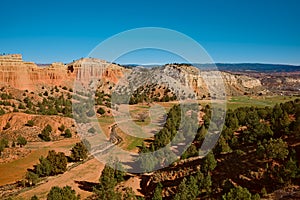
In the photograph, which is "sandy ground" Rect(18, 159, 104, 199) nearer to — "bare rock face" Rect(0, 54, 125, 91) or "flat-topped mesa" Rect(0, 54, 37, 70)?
"bare rock face" Rect(0, 54, 125, 91)

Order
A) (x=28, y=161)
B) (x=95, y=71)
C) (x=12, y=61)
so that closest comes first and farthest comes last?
(x=28, y=161) < (x=12, y=61) < (x=95, y=71)

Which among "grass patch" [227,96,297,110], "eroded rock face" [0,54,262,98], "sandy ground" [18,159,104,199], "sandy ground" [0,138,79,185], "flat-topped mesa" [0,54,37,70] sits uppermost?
"flat-topped mesa" [0,54,37,70]

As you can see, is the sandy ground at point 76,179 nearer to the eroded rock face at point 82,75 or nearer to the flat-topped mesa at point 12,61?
the eroded rock face at point 82,75

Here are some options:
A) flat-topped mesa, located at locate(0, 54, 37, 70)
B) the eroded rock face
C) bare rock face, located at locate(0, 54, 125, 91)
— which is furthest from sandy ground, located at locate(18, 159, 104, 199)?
flat-topped mesa, located at locate(0, 54, 37, 70)

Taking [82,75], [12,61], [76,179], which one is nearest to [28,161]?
[76,179]

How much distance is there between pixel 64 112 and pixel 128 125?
2096cm

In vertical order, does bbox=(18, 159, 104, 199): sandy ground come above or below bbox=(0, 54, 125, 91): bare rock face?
below

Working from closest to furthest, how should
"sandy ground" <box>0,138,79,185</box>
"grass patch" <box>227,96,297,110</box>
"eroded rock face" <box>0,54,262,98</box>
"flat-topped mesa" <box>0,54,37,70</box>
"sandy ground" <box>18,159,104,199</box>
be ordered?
"sandy ground" <box>18,159,104,199</box> < "sandy ground" <box>0,138,79,185</box> < "grass patch" <box>227,96,297,110</box> < "flat-topped mesa" <box>0,54,37,70</box> < "eroded rock face" <box>0,54,262,98</box>

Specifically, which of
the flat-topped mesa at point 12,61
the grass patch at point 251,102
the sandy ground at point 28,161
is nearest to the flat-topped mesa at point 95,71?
the flat-topped mesa at point 12,61

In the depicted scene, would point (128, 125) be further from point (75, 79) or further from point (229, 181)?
point (75, 79)

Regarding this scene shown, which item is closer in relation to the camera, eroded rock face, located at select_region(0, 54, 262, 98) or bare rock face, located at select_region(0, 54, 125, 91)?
bare rock face, located at select_region(0, 54, 125, 91)

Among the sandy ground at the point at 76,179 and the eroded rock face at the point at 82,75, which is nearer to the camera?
the sandy ground at the point at 76,179

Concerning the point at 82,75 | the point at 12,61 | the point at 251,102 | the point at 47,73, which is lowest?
the point at 251,102

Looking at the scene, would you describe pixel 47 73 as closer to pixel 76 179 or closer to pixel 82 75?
pixel 82 75
